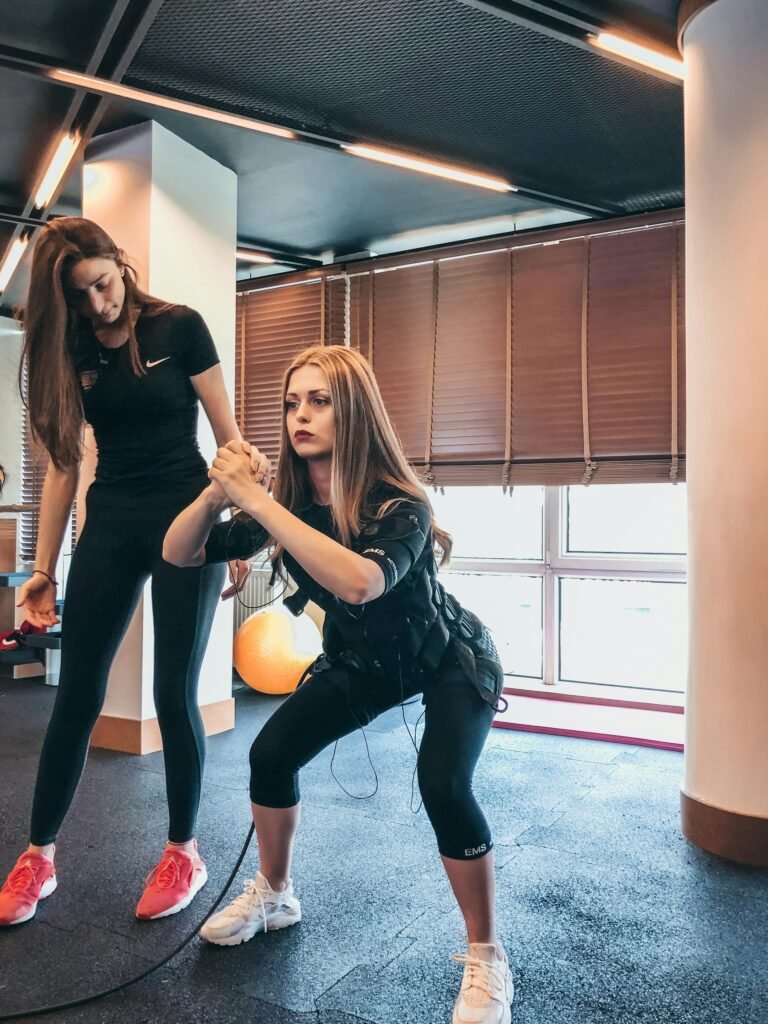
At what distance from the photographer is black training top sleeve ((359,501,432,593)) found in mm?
1293

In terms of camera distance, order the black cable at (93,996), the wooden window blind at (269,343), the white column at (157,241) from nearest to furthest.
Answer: the black cable at (93,996), the white column at (157,241), the wooden window blind at (269,343)

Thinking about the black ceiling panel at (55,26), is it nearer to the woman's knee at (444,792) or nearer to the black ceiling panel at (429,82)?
the black ceiling panel at (429,82)

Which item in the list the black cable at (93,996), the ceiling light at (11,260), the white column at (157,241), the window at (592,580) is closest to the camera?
the black cable at (93,996)

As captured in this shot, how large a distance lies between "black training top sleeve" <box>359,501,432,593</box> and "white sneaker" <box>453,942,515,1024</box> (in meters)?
0.63

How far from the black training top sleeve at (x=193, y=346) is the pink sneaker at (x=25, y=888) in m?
1.07

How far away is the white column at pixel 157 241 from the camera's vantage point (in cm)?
311

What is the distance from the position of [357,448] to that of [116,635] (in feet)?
2.21

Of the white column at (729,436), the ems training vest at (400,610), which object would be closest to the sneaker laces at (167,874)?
the ems training vest at (400,610)

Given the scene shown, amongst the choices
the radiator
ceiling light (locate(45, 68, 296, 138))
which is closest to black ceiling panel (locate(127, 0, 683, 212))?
ceiling light (locate(45, 68, 296, 138))

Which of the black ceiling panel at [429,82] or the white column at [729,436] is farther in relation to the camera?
the black ceiling panel at [429,82]

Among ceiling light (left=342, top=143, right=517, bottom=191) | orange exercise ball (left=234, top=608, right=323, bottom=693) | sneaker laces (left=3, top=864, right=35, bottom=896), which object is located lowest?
sneaker laces (left=3, top=864, right=35, bottom=896)

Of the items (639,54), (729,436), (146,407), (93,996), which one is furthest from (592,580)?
(93,996)

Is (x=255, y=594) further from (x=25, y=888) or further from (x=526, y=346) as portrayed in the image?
(x=25, y=888)

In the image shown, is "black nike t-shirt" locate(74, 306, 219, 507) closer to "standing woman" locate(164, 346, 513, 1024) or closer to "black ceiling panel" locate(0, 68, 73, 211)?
"standing woman" locate(164, 346, 513, 1024)
